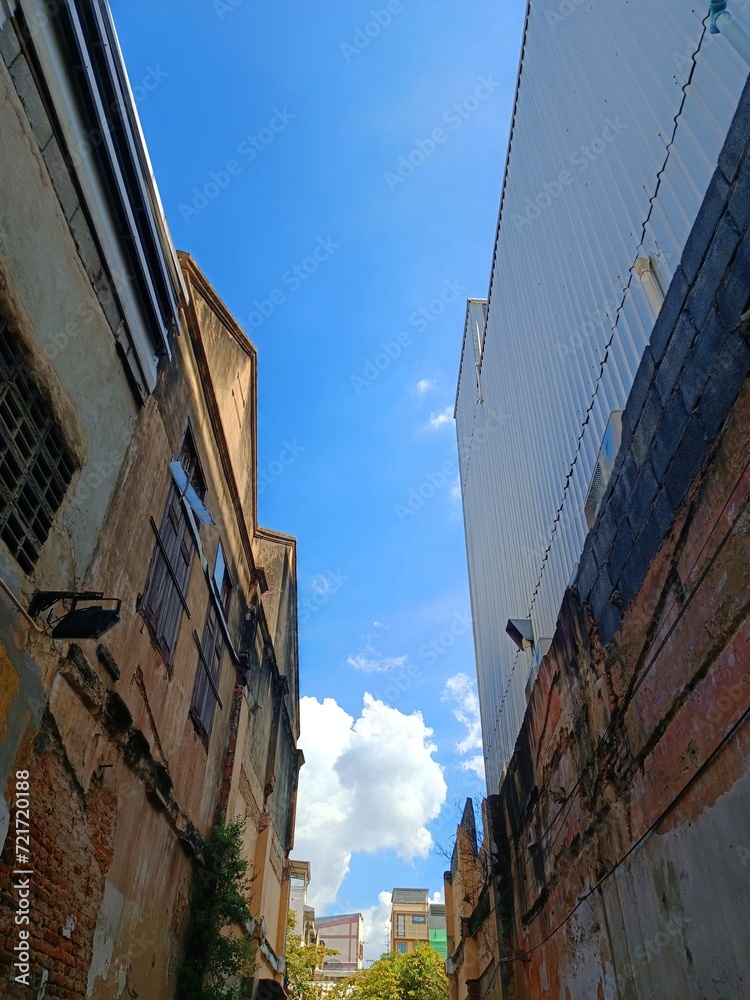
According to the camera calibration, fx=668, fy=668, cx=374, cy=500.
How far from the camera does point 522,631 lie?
9.91m

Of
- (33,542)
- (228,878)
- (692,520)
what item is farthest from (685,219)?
(228,878)

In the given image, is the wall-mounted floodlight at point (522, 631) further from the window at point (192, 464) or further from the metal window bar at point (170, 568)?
the window at point (192, 464)

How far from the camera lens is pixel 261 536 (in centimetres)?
1580

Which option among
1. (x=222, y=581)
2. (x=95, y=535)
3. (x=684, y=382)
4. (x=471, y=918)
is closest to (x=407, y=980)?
(x=471, y=918)

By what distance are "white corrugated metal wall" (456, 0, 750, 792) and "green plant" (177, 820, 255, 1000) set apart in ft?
16.0

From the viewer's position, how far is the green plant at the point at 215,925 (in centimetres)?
822

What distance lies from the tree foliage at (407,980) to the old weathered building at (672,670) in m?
26.1

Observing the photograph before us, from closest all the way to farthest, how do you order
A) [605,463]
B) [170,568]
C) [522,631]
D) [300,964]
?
Answer: [605,463] → [170,568] → [522,631] → [300,964]

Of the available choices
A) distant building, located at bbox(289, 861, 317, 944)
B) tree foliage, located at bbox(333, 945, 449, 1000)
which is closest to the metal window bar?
tree foliage, located at bbox(333, 945, 449, 1000)

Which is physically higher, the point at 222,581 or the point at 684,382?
the point at 222,581

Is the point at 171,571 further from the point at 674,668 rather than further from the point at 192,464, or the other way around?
the point at 674,668

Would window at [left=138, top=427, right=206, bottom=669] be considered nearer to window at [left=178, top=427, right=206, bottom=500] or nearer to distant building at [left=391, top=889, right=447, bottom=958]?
window at [left=178, top=427, right=206, bottom=500]

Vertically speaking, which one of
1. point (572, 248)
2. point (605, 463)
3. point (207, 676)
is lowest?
point (207, 676)

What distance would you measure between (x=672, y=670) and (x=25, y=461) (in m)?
4.70
